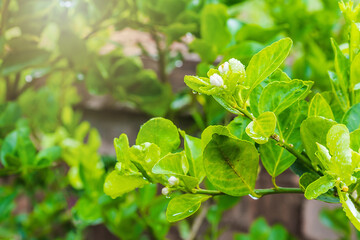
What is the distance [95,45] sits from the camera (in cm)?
86

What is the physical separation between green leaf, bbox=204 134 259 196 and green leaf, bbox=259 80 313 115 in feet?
0.12

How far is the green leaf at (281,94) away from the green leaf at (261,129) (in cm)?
3

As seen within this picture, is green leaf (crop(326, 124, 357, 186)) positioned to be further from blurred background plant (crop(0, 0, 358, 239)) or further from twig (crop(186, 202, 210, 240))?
twig (crop(186, 202, 210, 240))

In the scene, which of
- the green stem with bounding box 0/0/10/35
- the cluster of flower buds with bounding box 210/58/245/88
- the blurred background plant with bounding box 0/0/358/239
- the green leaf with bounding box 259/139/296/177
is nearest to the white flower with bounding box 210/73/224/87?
the cluster of flower buds with bounding box 210/58/245/88

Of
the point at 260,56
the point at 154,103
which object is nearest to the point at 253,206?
the point at 154,103

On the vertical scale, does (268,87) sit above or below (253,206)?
above

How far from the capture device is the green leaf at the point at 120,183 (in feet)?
1.05

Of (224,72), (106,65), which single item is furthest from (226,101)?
(106,65)

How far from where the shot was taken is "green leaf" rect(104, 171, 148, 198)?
1.05 ft

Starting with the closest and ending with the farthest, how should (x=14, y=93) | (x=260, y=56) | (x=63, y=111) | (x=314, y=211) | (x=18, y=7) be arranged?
(x=260, y=56) < (x=18, y=7) < (x=14, y=93) < (x=63, y=111) < (x=314, y=211)

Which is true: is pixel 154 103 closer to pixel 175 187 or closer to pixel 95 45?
pixel 95 45

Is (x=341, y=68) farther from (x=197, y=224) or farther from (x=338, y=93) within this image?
(x=197, y=224)

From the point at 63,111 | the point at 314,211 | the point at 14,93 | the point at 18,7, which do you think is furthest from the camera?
the point at 314,211

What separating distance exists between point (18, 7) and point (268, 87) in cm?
59
